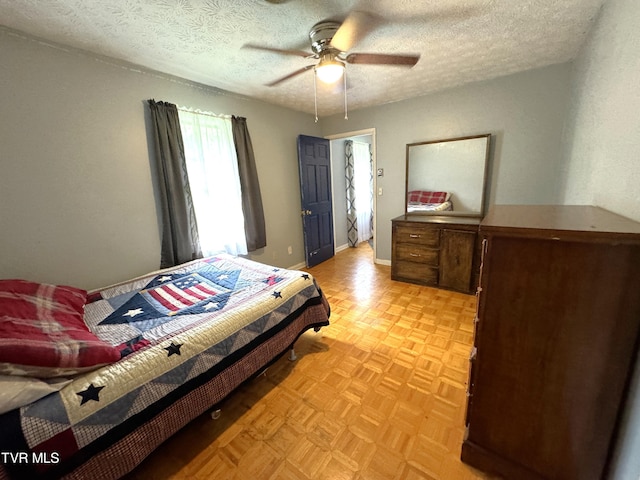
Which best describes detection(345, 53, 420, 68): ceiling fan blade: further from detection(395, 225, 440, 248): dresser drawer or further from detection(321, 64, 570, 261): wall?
detection(395, 225, 440, 248): dresser drawer

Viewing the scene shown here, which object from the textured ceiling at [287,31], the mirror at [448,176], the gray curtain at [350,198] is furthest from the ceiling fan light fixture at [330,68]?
the gray curtain at [350,198]

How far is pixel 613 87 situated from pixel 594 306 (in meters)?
1.28

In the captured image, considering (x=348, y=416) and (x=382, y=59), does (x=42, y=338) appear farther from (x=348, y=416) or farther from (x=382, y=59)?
(x=382, y=59)

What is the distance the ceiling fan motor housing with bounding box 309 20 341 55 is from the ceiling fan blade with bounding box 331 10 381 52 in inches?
1.3

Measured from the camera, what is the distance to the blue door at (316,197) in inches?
153

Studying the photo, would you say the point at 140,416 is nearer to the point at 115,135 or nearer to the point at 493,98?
the point at 115,135

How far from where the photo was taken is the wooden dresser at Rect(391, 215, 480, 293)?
290 centimetres

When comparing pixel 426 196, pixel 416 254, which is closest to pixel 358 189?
pixel 426 196

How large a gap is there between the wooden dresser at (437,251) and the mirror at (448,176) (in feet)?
0.46

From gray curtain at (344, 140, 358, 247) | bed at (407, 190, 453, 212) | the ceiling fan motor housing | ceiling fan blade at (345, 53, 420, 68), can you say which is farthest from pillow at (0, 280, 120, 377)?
gray curtain at (344, 140, 358, 247)

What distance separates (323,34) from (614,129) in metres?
1.71

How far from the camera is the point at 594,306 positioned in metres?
0.89

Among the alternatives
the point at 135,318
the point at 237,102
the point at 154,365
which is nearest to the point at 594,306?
the point at 154,365

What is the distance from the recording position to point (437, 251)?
3.10m
